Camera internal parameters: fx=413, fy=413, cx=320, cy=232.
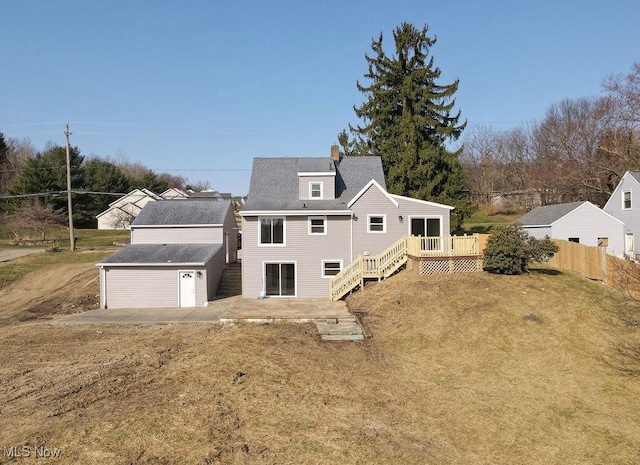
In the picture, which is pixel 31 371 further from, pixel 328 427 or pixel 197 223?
pixel 197 223

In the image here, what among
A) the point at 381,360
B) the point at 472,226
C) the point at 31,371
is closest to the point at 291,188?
the point at 381,360

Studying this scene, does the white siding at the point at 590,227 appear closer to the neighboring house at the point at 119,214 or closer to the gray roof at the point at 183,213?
the gray roof at the point at 183,213

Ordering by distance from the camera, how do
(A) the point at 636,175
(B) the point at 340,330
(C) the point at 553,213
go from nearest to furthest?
(B) the point at 340,330, (A) the point at 636,175, (C) the point at 553,213

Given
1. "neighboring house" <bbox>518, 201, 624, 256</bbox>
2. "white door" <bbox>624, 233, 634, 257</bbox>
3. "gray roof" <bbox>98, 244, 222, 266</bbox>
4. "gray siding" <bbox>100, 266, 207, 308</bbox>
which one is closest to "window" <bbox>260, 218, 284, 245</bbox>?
"gray roof" <bbox>98, 244, 222, 266</bbox>

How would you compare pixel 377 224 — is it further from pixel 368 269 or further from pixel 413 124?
pixel 413 124

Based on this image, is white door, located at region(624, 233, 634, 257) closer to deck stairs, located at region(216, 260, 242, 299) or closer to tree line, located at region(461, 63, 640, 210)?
tree line, located at region(461, 63, 640, 210)

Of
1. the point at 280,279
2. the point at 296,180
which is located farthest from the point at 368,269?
the point at 296,180
